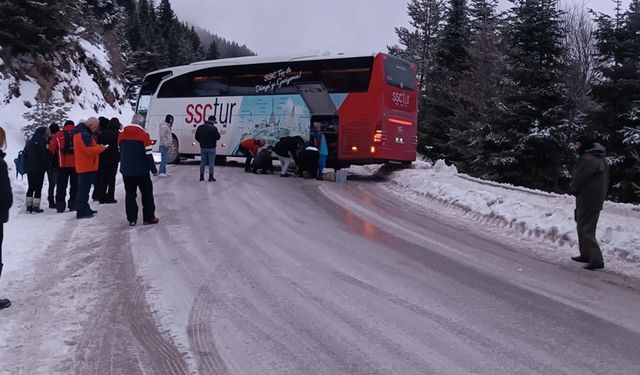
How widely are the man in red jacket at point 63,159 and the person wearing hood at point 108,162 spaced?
0.74 metres

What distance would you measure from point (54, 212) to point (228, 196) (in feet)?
12.3

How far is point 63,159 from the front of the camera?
35.1 ft

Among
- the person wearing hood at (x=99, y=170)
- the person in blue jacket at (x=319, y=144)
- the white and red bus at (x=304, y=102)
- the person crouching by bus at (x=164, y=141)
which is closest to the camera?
the person wearing hood at (x=99, y=170)

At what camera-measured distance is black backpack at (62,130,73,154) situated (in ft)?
34.8

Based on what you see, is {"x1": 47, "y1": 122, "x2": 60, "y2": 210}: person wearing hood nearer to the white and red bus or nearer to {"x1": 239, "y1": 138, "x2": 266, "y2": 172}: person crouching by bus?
{"x1": 239, "y1": 138, "x2": 266, "y2": 172}: person crouching by bus

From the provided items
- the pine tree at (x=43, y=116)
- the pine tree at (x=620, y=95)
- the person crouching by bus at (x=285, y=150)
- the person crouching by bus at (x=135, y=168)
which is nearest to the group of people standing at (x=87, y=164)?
the person crouching by bus at (x=135, y=168)

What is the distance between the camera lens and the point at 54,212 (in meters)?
10.9

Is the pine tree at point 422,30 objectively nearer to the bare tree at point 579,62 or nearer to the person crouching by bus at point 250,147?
the bare tree at point 579,62

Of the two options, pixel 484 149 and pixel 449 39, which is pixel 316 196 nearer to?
pixel 484 149

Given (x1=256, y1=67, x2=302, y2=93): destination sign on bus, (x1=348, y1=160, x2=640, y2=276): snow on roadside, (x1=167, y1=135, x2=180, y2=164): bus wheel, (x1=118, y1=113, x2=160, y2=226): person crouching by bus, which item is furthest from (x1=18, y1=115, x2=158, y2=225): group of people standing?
(x1=167, y1=135, x2=180, y2=164): bus wheel

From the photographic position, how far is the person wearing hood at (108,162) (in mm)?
11461

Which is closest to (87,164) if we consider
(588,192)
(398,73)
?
(588,192)

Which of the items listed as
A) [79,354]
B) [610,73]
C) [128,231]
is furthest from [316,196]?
[610,73]

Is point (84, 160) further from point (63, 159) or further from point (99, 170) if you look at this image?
point (99, 170)
